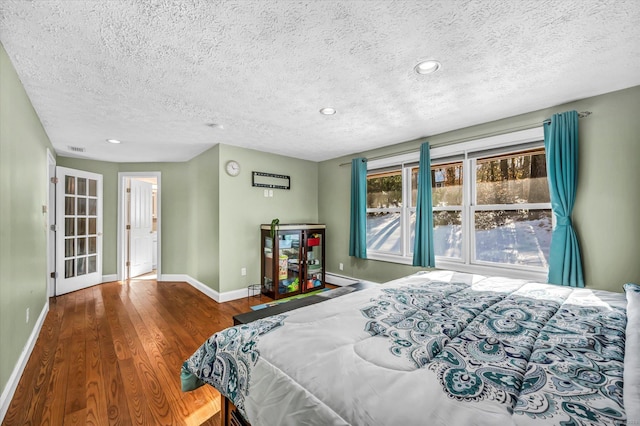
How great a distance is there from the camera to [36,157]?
2.78 m

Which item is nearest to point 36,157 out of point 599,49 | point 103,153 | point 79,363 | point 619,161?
point 103,153

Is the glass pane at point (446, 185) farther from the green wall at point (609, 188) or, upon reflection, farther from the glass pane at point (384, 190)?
the green wall at point (609, 188)

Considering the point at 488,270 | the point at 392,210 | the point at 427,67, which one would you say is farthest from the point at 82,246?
the point at 488,270

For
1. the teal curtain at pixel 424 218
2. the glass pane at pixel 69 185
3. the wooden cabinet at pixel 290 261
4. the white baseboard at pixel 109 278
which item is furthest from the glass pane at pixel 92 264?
the teal curtain at pixel 424 218

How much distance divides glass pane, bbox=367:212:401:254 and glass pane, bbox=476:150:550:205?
119 cm

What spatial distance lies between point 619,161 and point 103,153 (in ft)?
21.0

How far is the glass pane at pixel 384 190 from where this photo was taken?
4.05m

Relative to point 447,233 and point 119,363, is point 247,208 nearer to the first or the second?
point 119,363

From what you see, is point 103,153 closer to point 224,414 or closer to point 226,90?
point 226,90

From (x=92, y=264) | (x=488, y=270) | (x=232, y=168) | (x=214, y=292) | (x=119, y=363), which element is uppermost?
(x=232, y=168)

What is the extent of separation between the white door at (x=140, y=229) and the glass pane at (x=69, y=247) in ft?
2.86

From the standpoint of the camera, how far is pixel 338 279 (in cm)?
467

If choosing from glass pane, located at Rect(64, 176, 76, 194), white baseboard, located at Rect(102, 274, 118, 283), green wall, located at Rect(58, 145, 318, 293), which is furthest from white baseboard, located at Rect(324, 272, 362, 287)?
glass pane, located at Rect(64, 176, 76, 194)

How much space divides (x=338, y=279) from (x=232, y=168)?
2497mm
